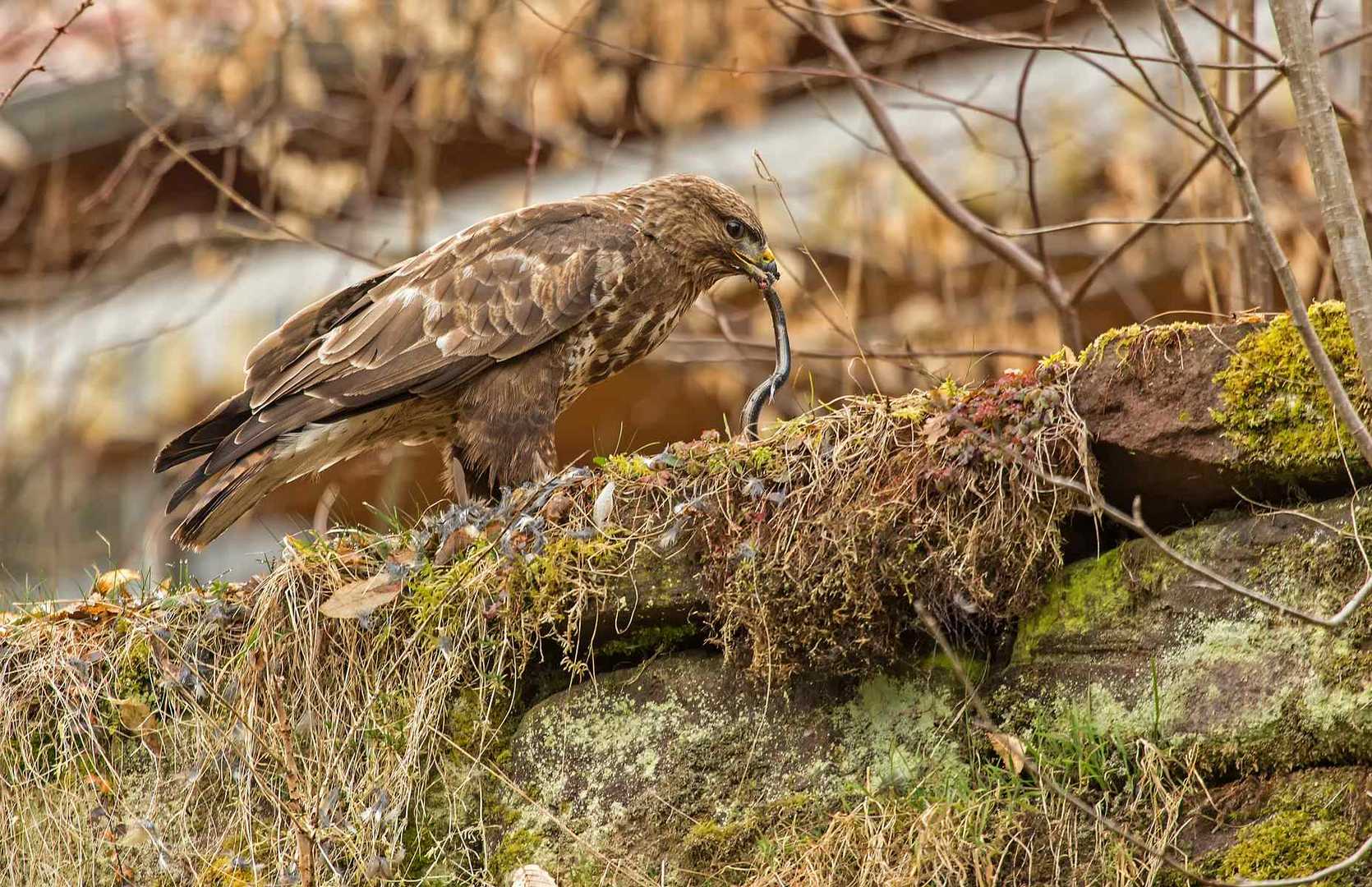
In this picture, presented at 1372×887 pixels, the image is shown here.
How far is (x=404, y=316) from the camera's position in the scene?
17.1 ft

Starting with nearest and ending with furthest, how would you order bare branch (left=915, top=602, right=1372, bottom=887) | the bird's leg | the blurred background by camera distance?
bare branch (left=915, top=602, right=1372, bottom=887), the bird's leg, the blurred background

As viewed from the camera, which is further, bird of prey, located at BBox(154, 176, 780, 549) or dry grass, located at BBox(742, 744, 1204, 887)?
bird of prey, located at BBox(154, 176, 780, 549)

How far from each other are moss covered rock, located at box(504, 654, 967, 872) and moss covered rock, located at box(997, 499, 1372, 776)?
27 cm

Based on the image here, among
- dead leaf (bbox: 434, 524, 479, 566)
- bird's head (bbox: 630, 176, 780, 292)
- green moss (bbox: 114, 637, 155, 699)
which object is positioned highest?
bird's head (bbox: 630, 176, 780, 292)

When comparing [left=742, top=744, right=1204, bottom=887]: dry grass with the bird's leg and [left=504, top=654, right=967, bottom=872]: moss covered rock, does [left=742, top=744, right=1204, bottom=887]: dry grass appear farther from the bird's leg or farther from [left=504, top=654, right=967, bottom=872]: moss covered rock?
the bird's leg

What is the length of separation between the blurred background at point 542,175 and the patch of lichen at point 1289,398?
8.33 feet

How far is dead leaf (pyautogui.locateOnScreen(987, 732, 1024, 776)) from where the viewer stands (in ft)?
11.5

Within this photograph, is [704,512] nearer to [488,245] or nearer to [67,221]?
[488,245]

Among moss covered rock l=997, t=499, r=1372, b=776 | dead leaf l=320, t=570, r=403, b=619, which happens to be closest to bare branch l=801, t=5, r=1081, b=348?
moss covered rock l=997, t=499, r=1372, b=776

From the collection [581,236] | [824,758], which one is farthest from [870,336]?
[824,758]

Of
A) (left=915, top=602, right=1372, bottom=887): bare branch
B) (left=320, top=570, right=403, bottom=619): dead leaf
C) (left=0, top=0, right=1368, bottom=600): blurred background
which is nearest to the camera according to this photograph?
(left=915, top=602, right=1372, bottom=887): bare branch

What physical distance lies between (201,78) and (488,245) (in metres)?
4.05

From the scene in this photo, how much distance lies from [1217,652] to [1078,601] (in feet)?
1.18

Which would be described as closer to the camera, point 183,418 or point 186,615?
point 186,615
